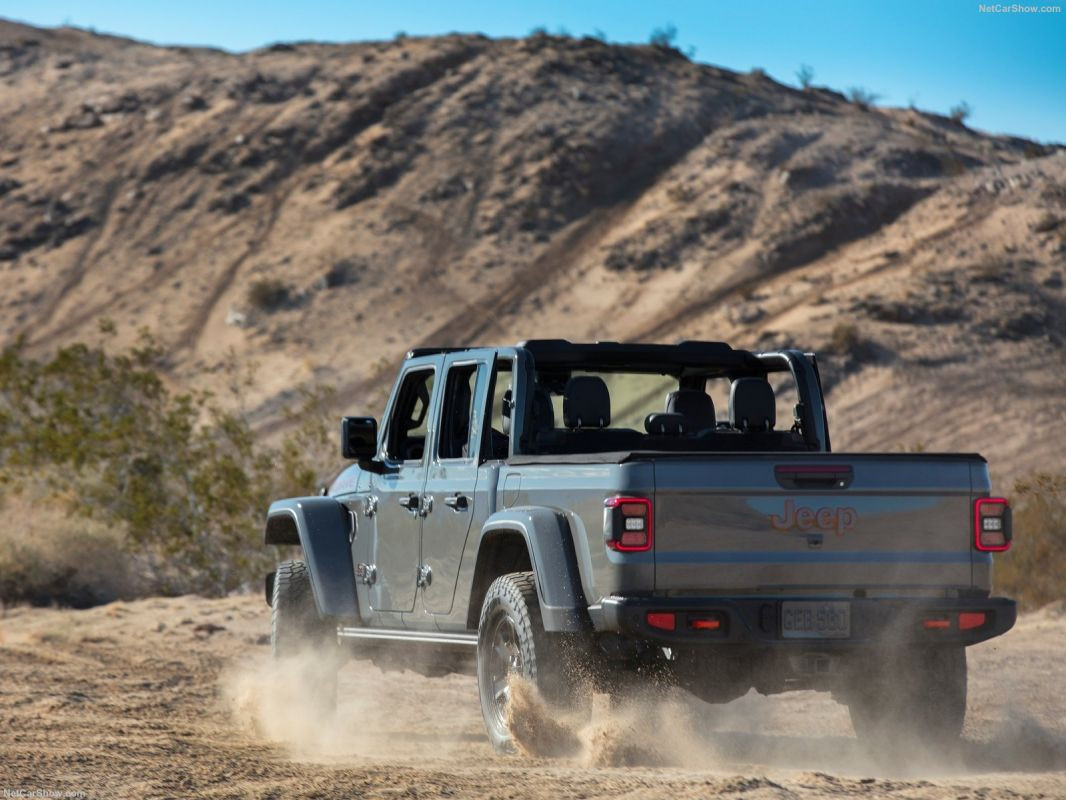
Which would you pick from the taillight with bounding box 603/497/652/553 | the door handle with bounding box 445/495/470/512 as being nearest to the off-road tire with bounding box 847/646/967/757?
the taillight with bounding box 603/497/652/553

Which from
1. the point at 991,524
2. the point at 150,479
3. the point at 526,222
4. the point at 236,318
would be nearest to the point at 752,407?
the point at 991,524

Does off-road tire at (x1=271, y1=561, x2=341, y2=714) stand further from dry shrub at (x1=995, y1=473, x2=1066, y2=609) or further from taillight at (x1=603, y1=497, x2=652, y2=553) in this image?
dry shrub at (x1=995, y1=473, x2=1066, y2=609)

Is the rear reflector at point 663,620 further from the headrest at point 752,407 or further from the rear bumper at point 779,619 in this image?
the headrest at point 752,407

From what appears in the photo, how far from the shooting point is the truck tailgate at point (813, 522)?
21.2 ft

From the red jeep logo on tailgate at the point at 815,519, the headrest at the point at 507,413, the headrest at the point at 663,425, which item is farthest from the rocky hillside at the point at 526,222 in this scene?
→ the red jeep logo on tailgate at the point at 815,519

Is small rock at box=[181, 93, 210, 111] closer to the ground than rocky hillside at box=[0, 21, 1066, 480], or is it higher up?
higher up

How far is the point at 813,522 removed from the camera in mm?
6582

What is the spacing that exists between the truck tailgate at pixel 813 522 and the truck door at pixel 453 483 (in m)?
1.37

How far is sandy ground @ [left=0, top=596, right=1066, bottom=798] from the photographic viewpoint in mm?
6117

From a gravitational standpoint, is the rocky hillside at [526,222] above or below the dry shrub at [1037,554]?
above

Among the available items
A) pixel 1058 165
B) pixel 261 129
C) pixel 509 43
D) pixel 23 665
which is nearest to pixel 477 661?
pixel 23 665

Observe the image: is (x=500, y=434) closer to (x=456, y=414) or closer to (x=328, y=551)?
(x=456, y=414)

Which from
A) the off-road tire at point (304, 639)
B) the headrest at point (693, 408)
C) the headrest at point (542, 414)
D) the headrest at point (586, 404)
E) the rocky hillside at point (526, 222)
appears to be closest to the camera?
the headrest at point (586, 404)

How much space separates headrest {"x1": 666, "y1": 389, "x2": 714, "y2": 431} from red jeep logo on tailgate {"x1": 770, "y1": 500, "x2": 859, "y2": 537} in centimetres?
202
